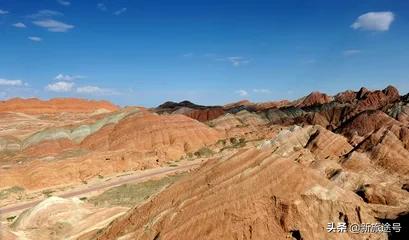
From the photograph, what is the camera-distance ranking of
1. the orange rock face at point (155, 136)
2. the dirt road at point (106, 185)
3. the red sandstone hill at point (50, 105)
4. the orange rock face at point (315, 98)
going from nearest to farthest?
the dirt road at point (106, 185) < the orange rock face at point (155, 136) < the orange rock face at point (315, 98) < the red sandstone hill at point (50, 105)

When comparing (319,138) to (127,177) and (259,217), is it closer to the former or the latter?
(127,177)

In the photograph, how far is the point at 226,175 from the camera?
19703 mm

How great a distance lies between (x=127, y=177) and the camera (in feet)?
154

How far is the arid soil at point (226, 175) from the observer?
687 inches

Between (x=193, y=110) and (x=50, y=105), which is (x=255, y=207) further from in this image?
(x=50, y=105)

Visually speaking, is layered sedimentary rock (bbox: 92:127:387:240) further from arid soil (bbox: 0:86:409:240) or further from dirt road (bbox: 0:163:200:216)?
dirt road (bbox: 0:163:200:216)

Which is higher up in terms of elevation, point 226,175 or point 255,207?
point 226,175

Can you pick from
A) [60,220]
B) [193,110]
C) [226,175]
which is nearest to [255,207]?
[226,175]

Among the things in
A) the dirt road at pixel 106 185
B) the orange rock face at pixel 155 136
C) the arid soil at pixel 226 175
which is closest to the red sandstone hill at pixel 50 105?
the arid soil at pixel 226 175

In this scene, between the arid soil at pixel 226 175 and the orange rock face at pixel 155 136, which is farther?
the orange rock face at pixel 155 136

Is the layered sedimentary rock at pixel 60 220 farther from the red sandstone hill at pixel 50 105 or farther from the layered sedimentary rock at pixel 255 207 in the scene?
the red sandstone hill at pixel 50 105

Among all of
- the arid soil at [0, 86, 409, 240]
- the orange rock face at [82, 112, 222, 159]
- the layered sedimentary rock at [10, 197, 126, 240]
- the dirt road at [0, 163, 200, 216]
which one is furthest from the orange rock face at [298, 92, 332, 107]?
the layered sedimentary rock at [10, 197, 126, 240]

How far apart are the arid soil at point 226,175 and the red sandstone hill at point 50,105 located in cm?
6847

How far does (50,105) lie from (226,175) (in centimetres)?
13784
